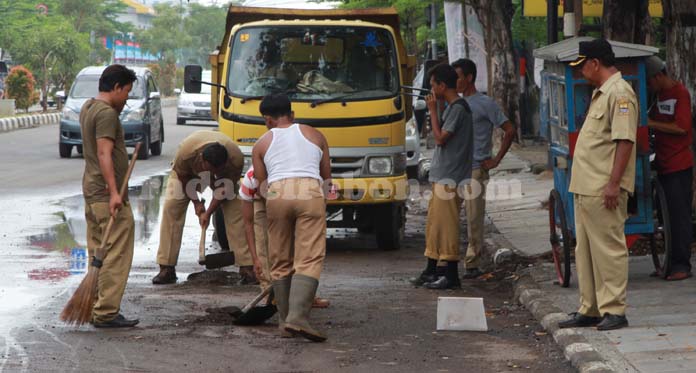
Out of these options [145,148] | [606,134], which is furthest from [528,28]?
[606,134]

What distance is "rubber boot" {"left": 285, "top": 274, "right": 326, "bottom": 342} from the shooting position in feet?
24.8

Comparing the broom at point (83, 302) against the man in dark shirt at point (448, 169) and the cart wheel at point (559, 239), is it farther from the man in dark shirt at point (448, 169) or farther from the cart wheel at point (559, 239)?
the cart wheel at point (559, 239)

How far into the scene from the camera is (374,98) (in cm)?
1237

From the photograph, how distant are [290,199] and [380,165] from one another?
4459mm

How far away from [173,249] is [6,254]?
214 cm

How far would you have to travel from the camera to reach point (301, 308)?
302 inches

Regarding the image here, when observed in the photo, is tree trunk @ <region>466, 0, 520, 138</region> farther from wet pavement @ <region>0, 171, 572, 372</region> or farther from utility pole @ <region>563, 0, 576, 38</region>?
wet pavement @ <region>0, 171, 572, 372</region>

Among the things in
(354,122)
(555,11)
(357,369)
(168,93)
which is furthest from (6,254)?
(168,93)

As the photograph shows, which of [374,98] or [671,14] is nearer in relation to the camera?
[671,14]

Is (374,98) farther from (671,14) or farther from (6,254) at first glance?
(6,254)

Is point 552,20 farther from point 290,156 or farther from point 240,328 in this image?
point 240,328

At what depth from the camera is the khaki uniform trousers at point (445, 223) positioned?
10.0 metres

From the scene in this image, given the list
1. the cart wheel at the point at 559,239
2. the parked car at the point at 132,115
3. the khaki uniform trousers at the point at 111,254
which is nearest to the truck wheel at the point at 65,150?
the parked car at the point at 132,115

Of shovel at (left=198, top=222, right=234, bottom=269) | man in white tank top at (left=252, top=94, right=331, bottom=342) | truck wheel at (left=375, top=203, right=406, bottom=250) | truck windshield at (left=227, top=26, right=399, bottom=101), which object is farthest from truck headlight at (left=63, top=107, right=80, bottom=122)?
man in white tank top at (left=252, top=94, right=331, bottom=342)
